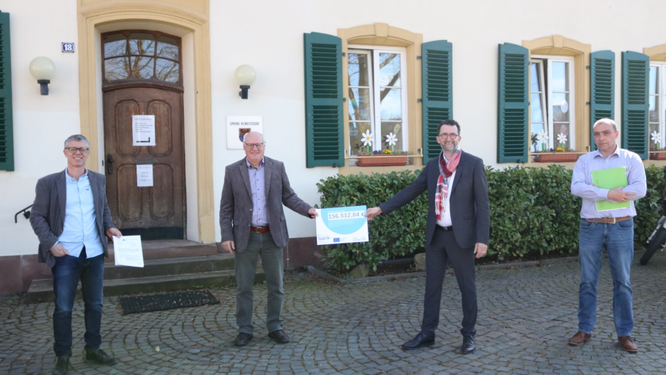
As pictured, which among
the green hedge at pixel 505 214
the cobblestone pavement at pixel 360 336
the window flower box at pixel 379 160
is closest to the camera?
the cobblestone pavement at pixel 360 336

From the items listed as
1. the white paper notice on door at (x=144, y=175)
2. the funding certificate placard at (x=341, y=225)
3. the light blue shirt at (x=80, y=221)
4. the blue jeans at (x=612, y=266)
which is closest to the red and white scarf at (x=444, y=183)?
the funding certificate placard at (x=341, y=225)

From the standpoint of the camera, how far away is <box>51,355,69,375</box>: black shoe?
4074mm

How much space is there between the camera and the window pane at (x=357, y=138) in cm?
830

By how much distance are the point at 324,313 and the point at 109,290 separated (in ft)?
8.33

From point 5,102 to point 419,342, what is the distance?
5428 millimetres

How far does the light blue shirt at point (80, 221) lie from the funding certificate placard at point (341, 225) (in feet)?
5.85

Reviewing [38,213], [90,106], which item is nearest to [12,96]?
[90,106]

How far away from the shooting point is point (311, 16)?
25.6ft

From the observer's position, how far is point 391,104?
8578mm

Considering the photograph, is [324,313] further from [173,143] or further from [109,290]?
[173,143]

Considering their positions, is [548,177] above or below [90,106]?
below

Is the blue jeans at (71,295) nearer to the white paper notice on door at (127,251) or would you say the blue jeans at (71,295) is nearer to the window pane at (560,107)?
the white paper notice on door at (127,251)

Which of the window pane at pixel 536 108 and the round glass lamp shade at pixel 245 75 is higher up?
the round glass lamp shade at pixel 245 75

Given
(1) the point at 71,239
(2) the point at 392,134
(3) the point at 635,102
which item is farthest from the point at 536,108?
(1) the point at 71,239
